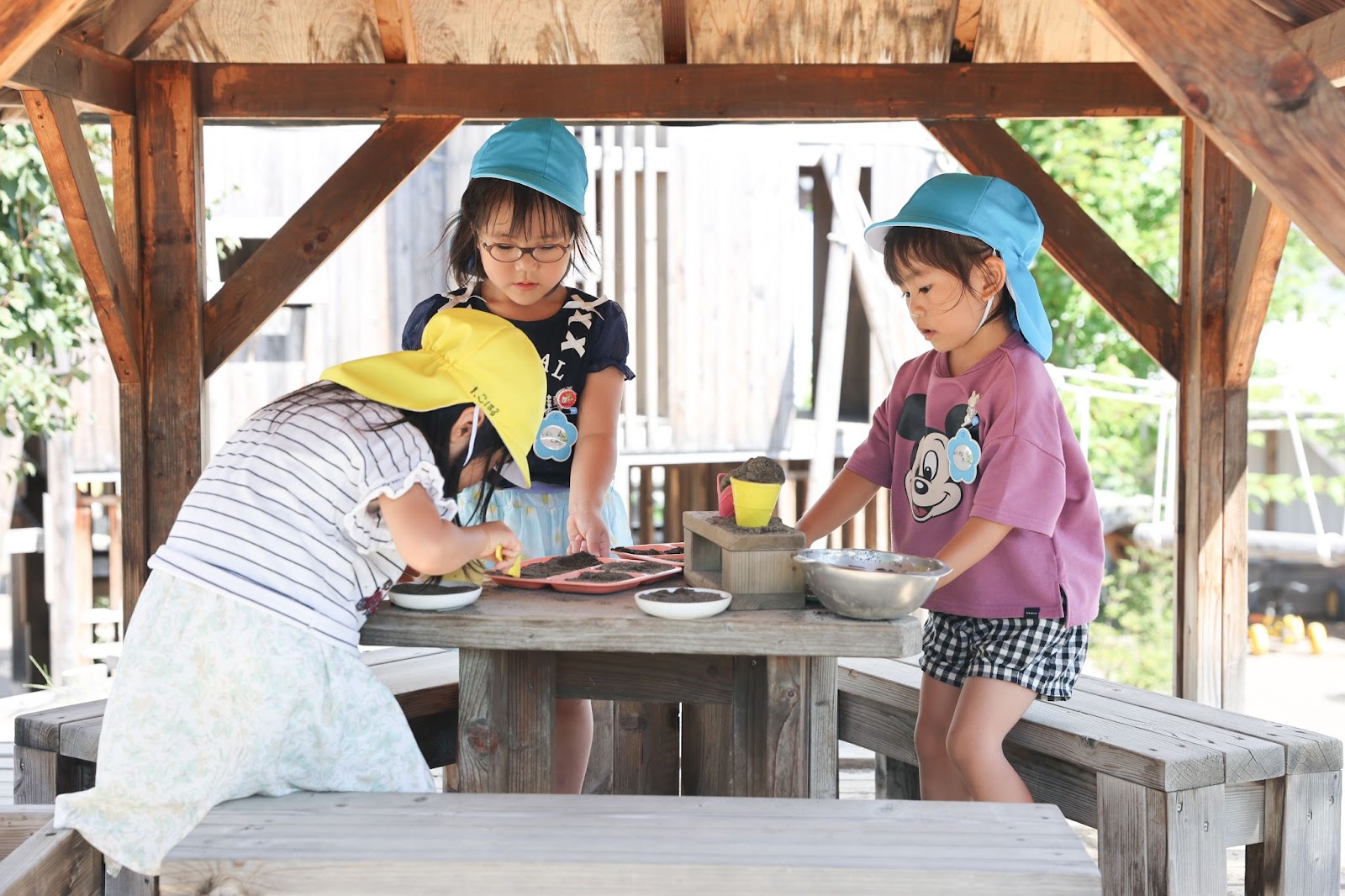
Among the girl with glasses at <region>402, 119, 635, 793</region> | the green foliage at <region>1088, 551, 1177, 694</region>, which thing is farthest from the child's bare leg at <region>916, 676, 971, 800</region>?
the green foliage at <region>1088, 551, 1177, 694</region>

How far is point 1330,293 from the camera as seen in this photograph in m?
15.3

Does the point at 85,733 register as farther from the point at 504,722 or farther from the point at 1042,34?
the point at 1042,34

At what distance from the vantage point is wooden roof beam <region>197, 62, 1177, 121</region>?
15.9ft

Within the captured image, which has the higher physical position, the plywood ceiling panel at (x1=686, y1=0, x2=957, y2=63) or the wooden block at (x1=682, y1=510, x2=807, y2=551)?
the plywood ceiling panel at (x1=686, y1=0, x2=957, y2=63)

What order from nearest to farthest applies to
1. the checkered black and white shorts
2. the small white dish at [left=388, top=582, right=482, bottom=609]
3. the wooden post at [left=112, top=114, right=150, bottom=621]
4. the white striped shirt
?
1. the white striped shirt
2. the small white dish at [left=388, top=582, right=482, bottom=609]
3. the checkered black and white shorts
4. the wooden post at [left=112, top=114, right=150, bottom=621]

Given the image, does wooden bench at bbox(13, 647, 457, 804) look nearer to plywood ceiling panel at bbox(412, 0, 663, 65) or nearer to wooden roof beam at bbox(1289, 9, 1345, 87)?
plywood ceiling panel at bbox(412, 0, 663, 65)

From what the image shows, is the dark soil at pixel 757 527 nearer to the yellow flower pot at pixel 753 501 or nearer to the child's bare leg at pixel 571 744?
the yellow flower pot at pixel 753 501

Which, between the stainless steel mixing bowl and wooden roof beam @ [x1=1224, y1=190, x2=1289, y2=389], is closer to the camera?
the stainless steel mixing bowl

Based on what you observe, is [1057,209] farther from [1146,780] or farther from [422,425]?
[422,425]

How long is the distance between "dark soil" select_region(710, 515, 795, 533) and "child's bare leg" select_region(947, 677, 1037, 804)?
0.60 m

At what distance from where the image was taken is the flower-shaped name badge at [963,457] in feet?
10.1

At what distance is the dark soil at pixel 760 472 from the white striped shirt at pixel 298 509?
0.66 m

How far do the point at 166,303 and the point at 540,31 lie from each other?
1.70 metres

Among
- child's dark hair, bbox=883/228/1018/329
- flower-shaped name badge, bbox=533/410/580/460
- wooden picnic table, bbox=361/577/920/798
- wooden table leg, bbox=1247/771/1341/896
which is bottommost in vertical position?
wooden table leg, bbox=1247/771/1341/896
